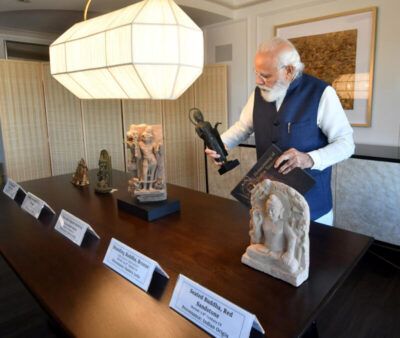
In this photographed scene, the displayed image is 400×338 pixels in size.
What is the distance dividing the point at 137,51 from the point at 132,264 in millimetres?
670

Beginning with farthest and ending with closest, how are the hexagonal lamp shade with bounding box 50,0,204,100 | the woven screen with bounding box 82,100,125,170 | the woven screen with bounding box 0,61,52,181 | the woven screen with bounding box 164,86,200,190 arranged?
the woven screen with bounding box 164,86,200,190 < the woven screen with bounding box 82,100,125,170 < the woven screen with bounding box 0,61,52,181 < the hexagonal lamp shade with bounding box 50,0,204,100

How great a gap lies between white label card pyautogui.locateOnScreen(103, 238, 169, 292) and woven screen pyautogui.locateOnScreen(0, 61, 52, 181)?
272 cm

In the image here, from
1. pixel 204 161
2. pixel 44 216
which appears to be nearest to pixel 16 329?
pixel 44 216

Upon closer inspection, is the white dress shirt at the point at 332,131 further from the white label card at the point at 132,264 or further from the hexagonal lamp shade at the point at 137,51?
the white label card at the point at 132,264

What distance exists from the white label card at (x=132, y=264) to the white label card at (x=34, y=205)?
64 cm

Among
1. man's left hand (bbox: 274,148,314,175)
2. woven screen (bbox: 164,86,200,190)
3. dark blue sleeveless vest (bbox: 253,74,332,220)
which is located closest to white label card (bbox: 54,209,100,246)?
man's left hand (bbox: 274,148,314,175)

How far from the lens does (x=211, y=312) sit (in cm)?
80

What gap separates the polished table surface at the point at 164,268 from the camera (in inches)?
32.7

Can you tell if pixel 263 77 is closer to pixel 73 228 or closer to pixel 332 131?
pixel 332 131

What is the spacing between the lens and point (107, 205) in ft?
5.64

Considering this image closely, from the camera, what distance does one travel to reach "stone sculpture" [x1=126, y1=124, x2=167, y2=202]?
5.03ft

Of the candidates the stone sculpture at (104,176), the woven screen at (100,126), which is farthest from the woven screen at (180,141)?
the stone sculpture at (104,176)

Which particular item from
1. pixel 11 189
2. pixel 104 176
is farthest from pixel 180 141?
pixel 11 189

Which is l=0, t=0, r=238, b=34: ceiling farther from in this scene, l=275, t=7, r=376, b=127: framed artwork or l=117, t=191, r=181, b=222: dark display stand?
l=117, t=191, r=181, b=222: dark display stand
